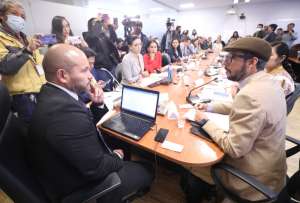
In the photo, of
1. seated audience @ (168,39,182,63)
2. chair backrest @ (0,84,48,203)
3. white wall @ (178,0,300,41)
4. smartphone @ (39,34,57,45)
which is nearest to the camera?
chair backrest @ (0,84,48,203)

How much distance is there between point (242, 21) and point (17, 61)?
37.3 ft

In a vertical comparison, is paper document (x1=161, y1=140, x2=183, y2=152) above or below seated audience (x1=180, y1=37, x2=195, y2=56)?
below

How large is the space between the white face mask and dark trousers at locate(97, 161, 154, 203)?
5.24 feet

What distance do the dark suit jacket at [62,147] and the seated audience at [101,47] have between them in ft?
6.81

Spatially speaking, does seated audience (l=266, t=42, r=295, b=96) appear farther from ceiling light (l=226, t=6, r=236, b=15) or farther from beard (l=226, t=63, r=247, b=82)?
ceiling light (l=226, t=6, r=236, b=15)

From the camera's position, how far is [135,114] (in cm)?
141

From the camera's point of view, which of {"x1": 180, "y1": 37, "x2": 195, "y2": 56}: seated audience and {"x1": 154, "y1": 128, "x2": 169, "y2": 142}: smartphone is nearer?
{"x1": 154, "y1": 128, "x2": 169, "y2": 142}: smartphone

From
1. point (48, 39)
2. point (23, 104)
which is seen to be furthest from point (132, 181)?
point (48, 39)

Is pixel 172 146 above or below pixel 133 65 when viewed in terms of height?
below

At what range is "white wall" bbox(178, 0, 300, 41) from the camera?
8.50m

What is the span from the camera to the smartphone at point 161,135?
3.68ft

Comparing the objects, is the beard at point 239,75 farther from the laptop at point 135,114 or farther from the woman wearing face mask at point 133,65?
the woman wearing face mask at point 133,65

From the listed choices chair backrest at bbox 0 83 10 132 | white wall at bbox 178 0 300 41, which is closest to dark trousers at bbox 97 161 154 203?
chair backrest at bbox 0 83 10 132

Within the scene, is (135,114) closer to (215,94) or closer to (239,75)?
(239,75)
